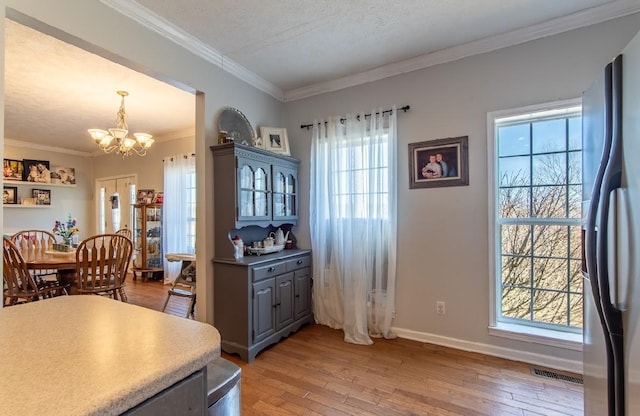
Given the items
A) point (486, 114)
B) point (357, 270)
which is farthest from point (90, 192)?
point (486, 114)

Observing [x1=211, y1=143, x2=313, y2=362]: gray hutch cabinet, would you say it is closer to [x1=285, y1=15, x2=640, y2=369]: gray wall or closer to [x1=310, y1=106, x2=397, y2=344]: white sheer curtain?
[x1=310, y1=106, x2=397, y2=344]: white sheer curtain

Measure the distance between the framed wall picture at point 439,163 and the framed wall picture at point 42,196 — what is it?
22.6 feet

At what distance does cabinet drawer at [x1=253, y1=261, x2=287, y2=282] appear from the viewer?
8.33ft

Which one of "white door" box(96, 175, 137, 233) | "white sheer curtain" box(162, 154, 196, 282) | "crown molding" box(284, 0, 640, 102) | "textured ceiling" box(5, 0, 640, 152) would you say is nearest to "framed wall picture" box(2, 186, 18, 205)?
"white door" box(96, 175, 137, 233)

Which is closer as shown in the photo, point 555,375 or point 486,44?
point 555,375

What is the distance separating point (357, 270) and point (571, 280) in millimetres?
1721

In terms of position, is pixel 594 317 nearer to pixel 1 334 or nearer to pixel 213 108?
pixel 1 334

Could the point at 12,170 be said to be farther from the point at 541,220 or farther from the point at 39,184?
the point at 541,220

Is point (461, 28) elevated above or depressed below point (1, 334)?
above

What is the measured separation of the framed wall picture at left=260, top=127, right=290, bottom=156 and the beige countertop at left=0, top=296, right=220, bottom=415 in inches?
95.9

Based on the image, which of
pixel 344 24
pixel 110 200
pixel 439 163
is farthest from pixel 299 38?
pixel 110 200

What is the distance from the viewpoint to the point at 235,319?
2529 mm

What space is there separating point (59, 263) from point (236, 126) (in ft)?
7.50

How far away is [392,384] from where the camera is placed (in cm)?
211
